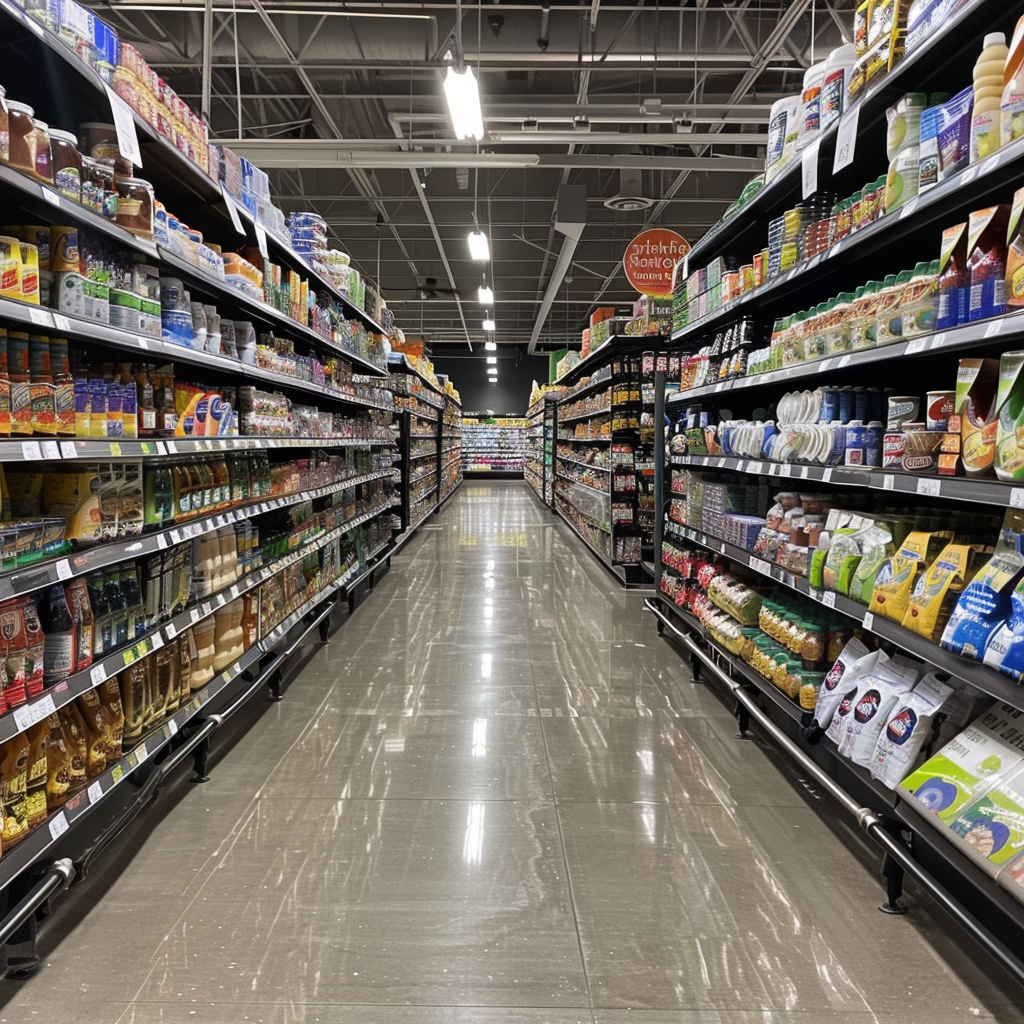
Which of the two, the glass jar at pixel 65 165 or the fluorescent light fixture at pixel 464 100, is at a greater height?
the fluorescent light fixture at pixel 464 100

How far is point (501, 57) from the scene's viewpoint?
26.9 feet

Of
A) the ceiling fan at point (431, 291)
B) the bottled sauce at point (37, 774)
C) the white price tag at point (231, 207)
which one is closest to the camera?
the bottled sauce at point (37, 774)

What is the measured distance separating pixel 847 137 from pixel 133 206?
7.73 feet

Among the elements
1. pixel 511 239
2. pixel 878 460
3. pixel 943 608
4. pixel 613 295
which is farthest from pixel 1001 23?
pixel 613 295

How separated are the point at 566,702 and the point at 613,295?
19.6 metres

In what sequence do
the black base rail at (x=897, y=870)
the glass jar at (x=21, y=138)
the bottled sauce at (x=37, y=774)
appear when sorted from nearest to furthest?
1. the black base rail at (x=897, y=870)
2. the glass jar at (x=21, y=138)
3. the bottled sauce at (x=37, y=774)

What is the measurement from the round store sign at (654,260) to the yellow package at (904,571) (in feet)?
19.1

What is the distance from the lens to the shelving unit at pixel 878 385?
1.91 meters

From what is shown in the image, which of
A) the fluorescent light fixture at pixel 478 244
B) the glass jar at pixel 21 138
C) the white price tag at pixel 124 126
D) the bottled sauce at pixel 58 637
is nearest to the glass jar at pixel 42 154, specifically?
the glass jar at pixel 21 138

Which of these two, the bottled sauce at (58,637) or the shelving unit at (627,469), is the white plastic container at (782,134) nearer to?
the bottled sauce at (58,637)

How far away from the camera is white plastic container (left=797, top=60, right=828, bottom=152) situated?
10.1ft

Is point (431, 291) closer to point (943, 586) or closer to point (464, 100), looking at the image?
point (464, 100)

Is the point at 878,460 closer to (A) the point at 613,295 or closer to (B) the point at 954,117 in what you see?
(B) the point at 954,117

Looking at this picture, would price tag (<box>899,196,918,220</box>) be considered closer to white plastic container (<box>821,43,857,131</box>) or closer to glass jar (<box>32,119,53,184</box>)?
white plastic container (<box>821,43,857,131</box>)
